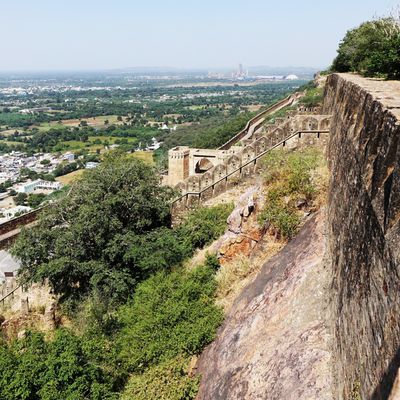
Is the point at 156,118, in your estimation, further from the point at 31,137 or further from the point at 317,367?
the point at 317,367

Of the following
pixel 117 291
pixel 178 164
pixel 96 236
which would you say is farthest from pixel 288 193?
pixel 178 164

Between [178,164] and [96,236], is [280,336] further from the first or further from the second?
[178,164]

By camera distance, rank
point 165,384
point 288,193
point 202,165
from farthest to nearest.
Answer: point 202,165 < point 288,193 < point 165,384

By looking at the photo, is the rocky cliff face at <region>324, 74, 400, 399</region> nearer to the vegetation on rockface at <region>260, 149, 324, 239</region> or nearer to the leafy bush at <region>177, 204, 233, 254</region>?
the vegetation on rockface at <region>260, 149, 324, 239</region>

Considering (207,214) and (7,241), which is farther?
(7,241)

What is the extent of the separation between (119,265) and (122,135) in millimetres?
119046

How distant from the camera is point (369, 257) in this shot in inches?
202

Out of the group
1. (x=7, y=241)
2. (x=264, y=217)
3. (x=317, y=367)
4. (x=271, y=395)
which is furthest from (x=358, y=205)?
(x=7, y=241)

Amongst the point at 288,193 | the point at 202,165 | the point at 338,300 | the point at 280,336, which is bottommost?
the point at 202,165

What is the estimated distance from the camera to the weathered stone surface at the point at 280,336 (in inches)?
268

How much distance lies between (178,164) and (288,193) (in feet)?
40.2

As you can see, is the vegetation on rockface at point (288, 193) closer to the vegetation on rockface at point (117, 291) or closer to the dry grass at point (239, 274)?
the dry grass at point (239, 274)

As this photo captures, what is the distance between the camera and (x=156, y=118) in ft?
529

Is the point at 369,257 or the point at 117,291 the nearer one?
the point at 369,257
